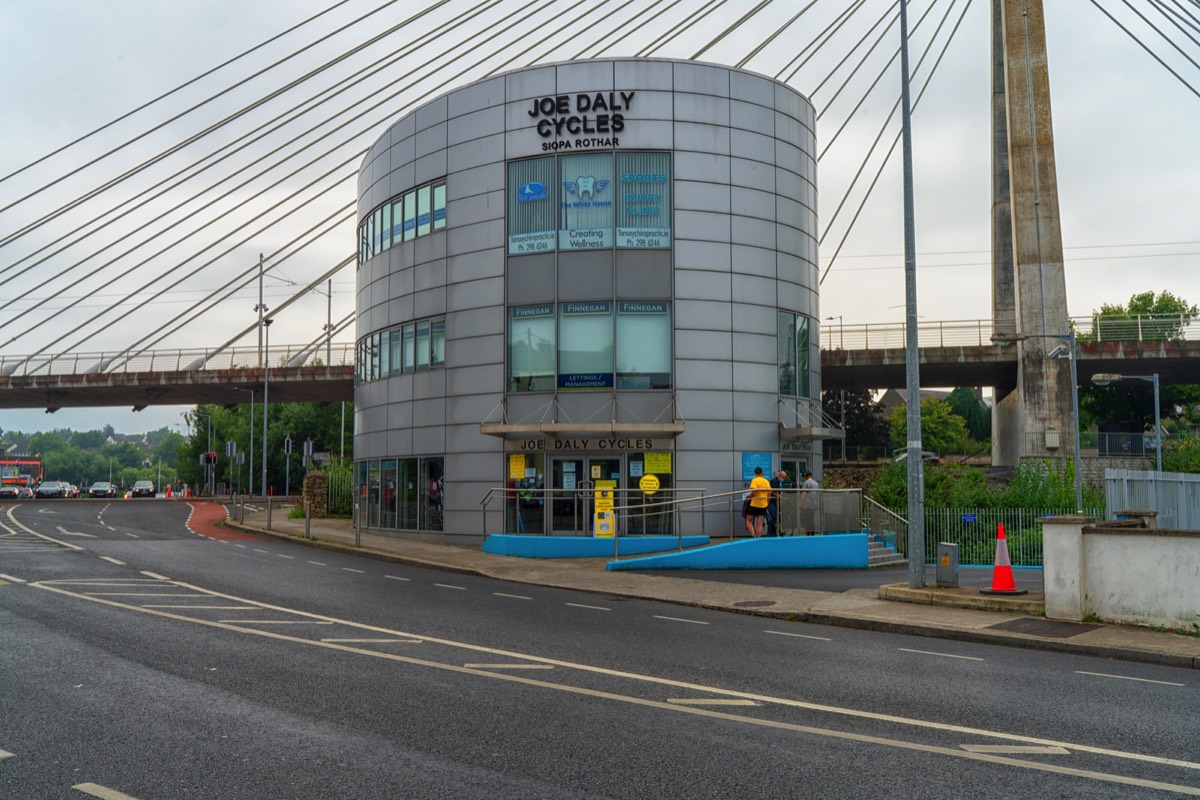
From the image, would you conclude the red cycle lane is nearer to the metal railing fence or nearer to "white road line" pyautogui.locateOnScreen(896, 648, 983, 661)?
"white road line" pyautogui.locateOnScreen(896, 648, 983, 661)

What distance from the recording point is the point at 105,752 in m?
6.47

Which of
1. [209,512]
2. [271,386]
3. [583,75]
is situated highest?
[583,75]

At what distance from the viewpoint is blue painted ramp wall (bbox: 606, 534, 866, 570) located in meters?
21.0

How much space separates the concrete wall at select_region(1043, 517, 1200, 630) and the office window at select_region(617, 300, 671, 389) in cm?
1384

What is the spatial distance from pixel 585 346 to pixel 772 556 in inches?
321

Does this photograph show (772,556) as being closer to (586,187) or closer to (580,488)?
(580,488)

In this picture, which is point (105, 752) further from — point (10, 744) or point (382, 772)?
point (382, 772)

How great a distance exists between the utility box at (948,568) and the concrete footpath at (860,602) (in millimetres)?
172

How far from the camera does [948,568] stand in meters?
15.6

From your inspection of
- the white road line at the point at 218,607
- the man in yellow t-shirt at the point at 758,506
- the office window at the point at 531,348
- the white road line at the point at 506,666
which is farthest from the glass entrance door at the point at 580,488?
the white road line at the point at 506,666

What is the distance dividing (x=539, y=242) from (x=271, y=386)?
108 feet

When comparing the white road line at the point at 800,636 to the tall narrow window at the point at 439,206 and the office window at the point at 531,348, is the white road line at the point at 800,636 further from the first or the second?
the tall narrow window at the point at 439,206

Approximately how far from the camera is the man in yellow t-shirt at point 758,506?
22.3 meters

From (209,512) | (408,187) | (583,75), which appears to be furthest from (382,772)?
(209,512)
